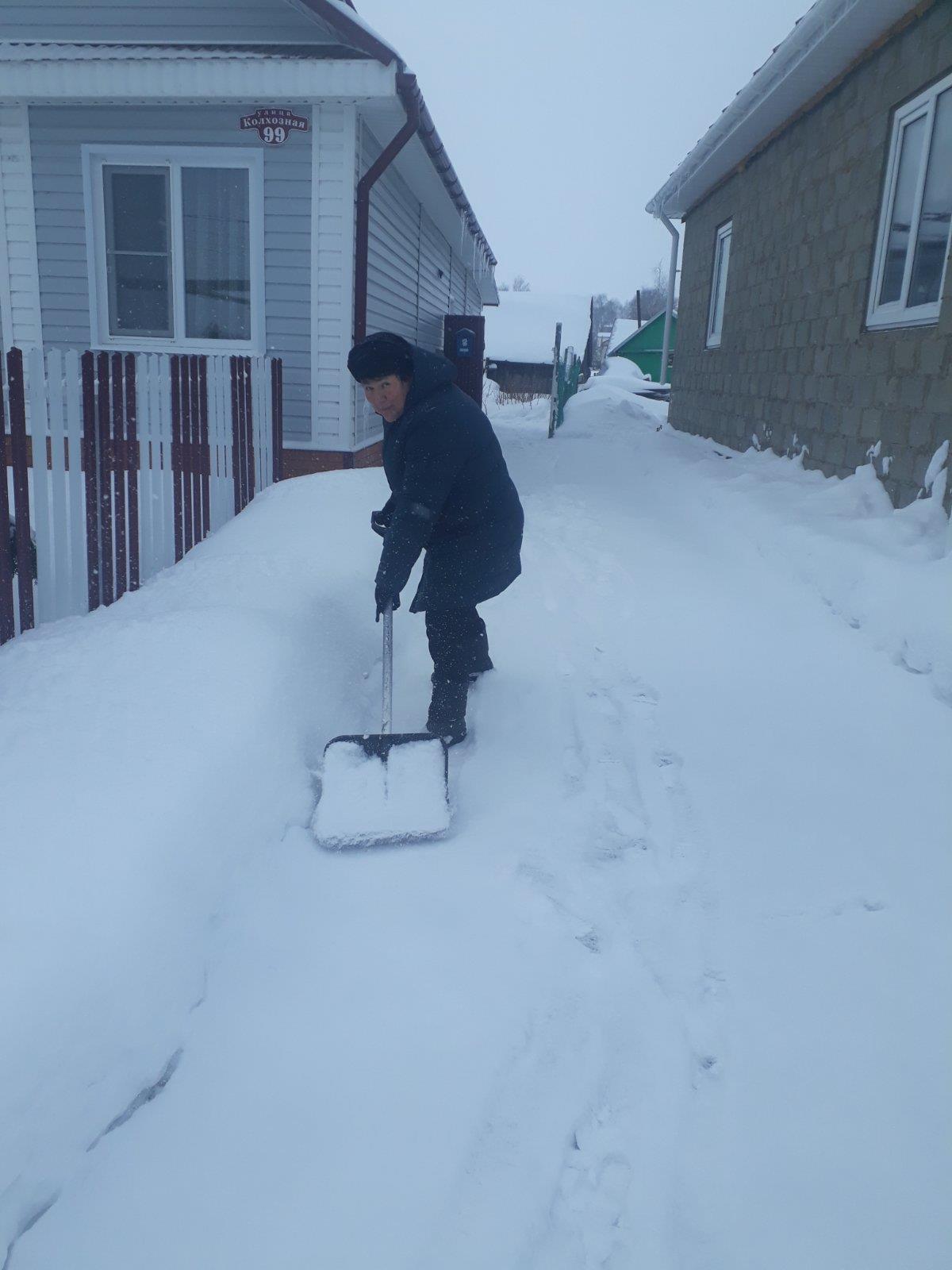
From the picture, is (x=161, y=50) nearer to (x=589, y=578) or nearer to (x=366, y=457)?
(x=366, y=457)

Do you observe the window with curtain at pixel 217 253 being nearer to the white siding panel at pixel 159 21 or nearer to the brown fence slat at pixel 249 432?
the white siding panel at pixel 159 21

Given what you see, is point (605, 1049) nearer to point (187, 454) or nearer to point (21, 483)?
point (21, 483)

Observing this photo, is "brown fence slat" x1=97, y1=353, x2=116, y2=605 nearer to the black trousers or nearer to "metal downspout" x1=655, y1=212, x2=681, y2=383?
the black trousers

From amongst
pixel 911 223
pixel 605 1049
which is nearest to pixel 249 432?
pixel 911 223

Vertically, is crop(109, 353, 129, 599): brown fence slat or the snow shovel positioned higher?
crop(109, 353, 129, 599): brown fence slat

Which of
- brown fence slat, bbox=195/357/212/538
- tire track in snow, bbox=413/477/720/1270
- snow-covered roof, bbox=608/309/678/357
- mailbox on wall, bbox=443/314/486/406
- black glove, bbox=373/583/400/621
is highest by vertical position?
snow-covered roof, bbox=608/309/678/357

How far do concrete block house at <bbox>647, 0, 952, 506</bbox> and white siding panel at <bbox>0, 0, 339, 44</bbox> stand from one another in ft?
12.2

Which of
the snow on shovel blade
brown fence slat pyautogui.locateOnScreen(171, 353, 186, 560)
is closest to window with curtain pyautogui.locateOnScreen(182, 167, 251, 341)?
brown fence slat pyautogui.locateOnScreen(171, 353, 186, 560)

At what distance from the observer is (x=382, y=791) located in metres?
2.79

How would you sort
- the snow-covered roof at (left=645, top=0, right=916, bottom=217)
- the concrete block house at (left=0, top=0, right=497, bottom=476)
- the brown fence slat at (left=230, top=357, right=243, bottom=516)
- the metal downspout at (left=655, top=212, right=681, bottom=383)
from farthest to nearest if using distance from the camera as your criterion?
1. the metal downspout at (left=655, top=212, right=681, bottom=383)
2. the concrete block house at (left=0, top=0, right=497, bottom=476)
3. the brown fence slat at (left=230, top=357, right=243, bottom=516)
4. the snow-covered roof at (left=645, top=0, right=916, bottom=217)

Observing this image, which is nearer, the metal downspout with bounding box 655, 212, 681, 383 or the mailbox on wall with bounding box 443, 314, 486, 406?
the metal downspout with bounding box 655, 212, 681, 383

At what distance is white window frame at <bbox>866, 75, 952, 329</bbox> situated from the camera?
509 centimetres

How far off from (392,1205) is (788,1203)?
0.71 metres

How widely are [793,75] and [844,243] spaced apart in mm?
1320
